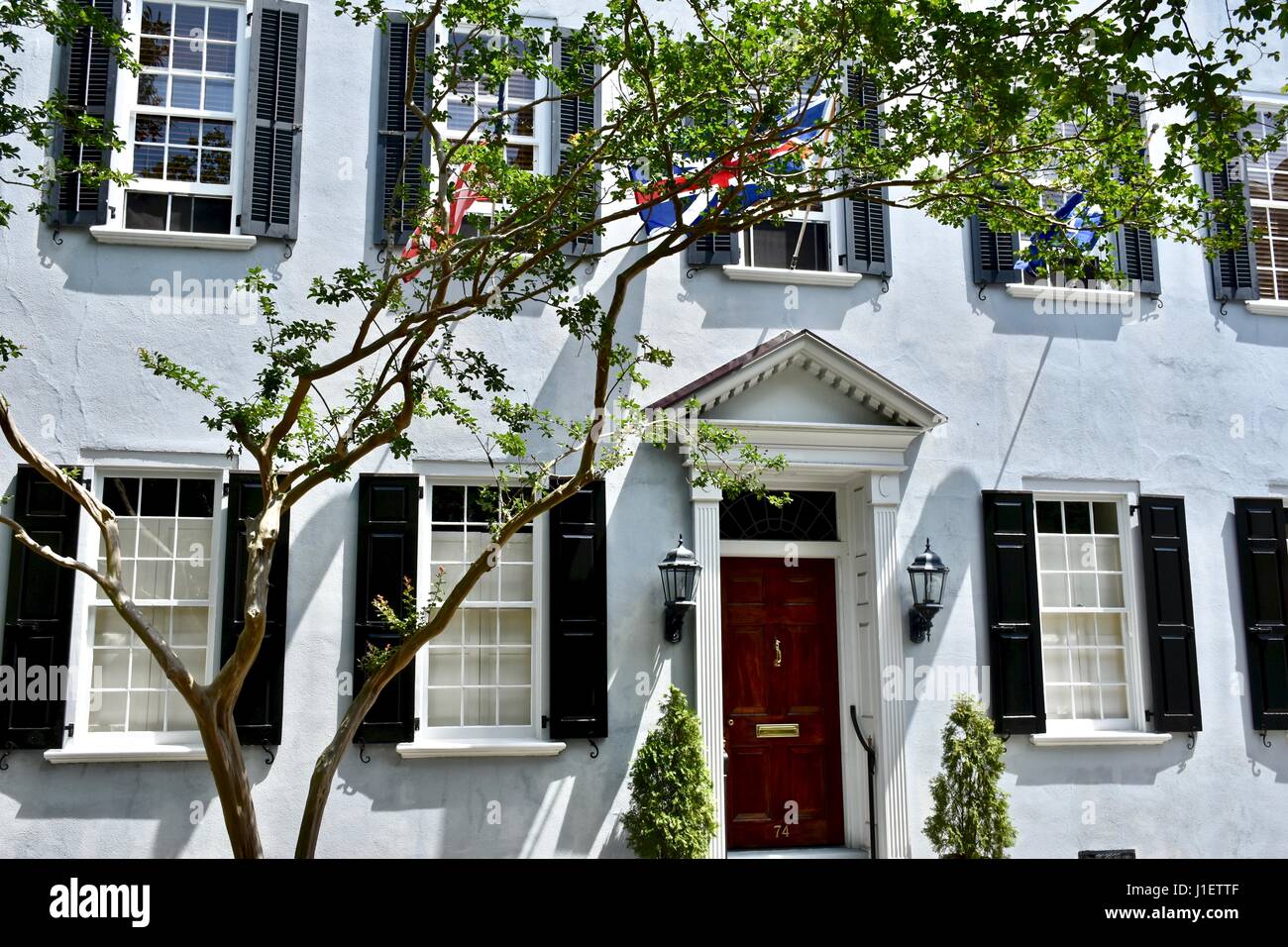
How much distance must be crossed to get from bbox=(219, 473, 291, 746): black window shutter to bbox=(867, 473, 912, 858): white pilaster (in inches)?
177

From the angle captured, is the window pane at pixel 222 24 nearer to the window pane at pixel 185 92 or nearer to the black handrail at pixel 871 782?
the window pane at pixel 185 92

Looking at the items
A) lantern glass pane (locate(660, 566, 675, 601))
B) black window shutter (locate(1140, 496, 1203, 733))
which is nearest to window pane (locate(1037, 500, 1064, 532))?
black window shutter (locate(1140, 496, 1203, 733))

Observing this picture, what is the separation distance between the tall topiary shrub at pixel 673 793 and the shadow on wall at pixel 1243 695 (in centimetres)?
434

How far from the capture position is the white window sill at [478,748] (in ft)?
28.4

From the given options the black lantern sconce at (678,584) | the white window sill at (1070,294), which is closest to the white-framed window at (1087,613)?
the white window sill at (1070,294)

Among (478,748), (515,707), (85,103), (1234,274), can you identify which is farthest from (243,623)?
(1234,274)

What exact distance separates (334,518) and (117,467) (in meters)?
1.59

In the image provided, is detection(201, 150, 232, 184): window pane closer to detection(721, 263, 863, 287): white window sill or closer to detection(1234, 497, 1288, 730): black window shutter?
detection(721, 263, 863, 287): white window sill

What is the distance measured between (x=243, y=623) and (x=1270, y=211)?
9634 millimetres

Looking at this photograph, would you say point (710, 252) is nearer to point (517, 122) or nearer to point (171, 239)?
point (517, 122)

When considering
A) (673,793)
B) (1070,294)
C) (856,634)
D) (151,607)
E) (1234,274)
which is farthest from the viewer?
(1234,274)

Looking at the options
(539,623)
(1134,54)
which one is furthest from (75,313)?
(1134,54)

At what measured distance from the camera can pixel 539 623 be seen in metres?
9.09

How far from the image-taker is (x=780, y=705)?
31.6ft
